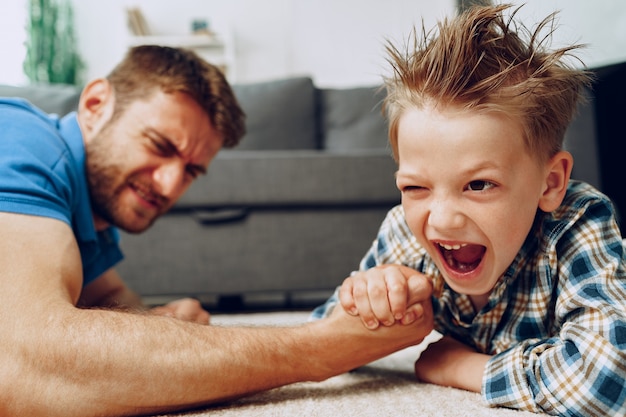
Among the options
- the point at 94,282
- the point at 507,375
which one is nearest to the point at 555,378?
the point at 507,375

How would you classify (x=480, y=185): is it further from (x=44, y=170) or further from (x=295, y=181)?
(x=295, y=181)

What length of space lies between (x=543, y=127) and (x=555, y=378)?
0.99ft

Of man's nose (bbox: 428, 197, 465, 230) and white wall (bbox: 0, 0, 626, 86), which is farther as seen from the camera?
white wall (bbox: 0, 0, 626, 86)

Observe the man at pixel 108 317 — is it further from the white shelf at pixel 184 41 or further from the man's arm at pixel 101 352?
the white shelf at pixel 184 41

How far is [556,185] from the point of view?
737mm

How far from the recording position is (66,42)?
357cm

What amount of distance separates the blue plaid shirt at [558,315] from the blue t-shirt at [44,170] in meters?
0.53

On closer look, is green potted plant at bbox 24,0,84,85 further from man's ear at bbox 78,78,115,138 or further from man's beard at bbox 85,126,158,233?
man's beard at bbox 85,126,158,233

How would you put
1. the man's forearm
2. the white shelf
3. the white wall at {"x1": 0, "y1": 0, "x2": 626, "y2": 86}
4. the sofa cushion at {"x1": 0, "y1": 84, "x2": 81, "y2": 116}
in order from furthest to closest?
the white wall at {"x1": 0, "y1": 0, "x2": 626, "y2": 86}, the white shelf, the sofa cushion at {"x1": 0, "y1": 84, "x2": 81, "y2": 116}, the man's forearm

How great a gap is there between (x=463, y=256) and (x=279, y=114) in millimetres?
1786

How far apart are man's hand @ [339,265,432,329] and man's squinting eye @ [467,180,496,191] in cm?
15

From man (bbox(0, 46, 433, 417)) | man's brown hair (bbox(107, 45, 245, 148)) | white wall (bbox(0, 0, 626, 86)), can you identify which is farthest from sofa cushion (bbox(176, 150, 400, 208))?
white wall (bbox(0, 0, 626, 86))

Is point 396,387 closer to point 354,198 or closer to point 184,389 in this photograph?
point 184,389

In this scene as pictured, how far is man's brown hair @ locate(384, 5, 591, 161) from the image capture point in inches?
26.9
